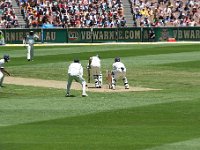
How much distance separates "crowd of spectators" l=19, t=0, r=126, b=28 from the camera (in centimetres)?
7944

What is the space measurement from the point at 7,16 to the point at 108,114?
53461mm

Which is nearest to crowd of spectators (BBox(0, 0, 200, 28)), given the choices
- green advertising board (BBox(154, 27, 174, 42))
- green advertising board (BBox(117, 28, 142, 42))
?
green advertising board (BBox(154, 27, 174, 42))

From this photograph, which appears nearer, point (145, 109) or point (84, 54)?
point (145, 109)

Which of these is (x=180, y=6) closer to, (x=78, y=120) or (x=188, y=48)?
(x=188, y=48)

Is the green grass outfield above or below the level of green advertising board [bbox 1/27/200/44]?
above

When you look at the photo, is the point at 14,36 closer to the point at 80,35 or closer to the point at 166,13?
the point at 80,35

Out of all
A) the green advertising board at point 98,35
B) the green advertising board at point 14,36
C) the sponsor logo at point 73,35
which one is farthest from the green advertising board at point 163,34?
the green advertising board at point 14,36

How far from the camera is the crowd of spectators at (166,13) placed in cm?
8026

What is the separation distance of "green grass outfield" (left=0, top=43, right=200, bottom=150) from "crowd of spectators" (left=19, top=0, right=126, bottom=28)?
31784 millimetres

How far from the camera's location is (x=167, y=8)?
8219cm

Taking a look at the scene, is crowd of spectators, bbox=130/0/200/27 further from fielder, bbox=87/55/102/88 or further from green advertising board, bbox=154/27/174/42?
fielder, bbox=87/55/102/88

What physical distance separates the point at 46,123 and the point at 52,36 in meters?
52.6

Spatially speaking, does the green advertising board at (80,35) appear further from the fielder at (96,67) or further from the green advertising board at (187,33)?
the fielder at (96,67)

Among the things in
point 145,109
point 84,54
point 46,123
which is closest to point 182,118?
point 145,109
